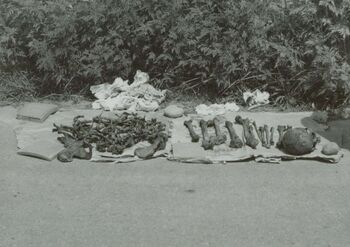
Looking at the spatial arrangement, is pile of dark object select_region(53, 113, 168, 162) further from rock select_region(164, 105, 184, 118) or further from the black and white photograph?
rock select_region(164, 105, 184, 118)

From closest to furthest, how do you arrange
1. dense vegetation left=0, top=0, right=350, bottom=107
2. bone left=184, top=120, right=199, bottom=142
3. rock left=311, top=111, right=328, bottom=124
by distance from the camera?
1. bone left=184, top=120, right=199, bottom=142
2. rock left=311, top=111, right=328, bottom=124
3. dense vegetation left=0, top=0, right=350, bottom=107

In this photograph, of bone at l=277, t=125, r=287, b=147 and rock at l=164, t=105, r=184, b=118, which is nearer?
bone at l=277, t=125, r=287, b=147

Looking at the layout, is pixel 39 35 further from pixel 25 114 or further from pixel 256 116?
pixel 256 116

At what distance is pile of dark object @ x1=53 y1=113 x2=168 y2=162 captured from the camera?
6.48 m

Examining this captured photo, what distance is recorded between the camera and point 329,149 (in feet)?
21.1

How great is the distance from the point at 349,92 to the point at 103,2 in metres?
3.71

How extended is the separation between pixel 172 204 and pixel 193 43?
3.34 m

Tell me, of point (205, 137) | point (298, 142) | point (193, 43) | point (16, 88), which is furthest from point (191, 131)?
point (16, 88)

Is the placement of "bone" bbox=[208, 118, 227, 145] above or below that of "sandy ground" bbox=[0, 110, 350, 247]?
above

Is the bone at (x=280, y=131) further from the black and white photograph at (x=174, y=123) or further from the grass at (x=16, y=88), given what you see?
the grass at (x=16, y=88)

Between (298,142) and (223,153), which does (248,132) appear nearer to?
(223,153)

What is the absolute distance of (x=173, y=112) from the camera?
7.75 meters

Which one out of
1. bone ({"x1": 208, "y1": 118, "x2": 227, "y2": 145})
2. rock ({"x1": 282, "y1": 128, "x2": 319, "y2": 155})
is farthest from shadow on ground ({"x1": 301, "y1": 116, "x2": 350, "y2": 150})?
bone ({"x1": 208, "y1": 118, "x2": 227, "y2": 145})

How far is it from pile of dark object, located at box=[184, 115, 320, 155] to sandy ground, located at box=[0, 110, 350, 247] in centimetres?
21
